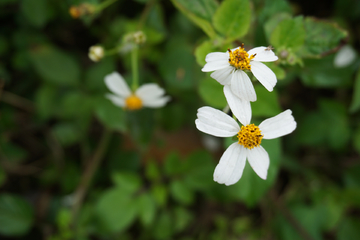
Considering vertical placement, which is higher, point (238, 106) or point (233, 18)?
point (233, 18)

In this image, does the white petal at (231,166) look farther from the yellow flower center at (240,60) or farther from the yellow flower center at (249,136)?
the yellow flower center at (240,60)

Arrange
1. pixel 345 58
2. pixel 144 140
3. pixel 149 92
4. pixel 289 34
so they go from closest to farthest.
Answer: pixel 289 34 → pixel 149 92 → pixel 144 140 → pixel 345 58

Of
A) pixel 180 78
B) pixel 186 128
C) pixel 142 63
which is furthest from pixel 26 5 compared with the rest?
pixel 186 128

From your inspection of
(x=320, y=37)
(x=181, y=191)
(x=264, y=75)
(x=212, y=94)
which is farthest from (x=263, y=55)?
(x=181, y=191)

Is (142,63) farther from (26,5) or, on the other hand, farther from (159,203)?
(159,203)

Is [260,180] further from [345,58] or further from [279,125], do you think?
[345,58]

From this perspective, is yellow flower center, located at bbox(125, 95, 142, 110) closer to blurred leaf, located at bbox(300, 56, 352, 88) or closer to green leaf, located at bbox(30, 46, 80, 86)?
green leaf, located at bbox(30, 46, 80, 86)
